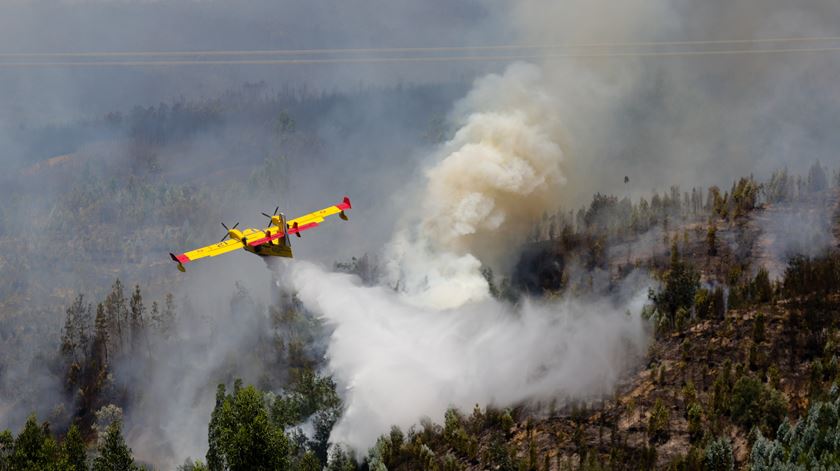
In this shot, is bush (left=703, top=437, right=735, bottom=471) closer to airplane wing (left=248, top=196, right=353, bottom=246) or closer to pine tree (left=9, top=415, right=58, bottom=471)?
airplane wing (left=248, top=196, right=353, bottom=246)

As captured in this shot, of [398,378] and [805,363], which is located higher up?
[398,378]

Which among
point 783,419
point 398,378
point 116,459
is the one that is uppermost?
point 398,378

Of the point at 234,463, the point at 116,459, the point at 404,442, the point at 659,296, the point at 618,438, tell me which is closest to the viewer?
the point at 234,463

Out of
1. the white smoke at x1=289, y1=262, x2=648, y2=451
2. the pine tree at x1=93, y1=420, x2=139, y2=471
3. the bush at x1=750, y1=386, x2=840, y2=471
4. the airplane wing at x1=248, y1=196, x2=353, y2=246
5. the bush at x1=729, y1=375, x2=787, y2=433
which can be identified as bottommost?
the bush at x1=750, y1=386, x2=840, y2=471

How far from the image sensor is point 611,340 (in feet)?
581

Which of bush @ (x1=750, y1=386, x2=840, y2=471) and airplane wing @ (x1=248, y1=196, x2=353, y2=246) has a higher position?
airplane wing @ (x1=248, y1=196, x2=353, y2=246)

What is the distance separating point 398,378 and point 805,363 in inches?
2788

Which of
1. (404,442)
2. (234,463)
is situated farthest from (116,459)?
(404,442)

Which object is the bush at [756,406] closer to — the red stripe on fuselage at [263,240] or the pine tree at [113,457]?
the red stripe on fuselage at [263,240]

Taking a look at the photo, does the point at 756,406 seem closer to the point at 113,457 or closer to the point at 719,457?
the point at 719,457

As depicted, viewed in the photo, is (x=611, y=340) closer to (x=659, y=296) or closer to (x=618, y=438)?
(x=659, y=296)

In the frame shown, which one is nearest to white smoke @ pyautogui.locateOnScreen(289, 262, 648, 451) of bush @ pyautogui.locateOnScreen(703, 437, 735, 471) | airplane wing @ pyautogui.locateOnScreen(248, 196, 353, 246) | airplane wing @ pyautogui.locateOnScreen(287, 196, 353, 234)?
bush @ pyautogui.locateOnScreen(703, 437, 735, 471)

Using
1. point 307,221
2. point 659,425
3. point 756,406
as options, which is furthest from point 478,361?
point 756,406

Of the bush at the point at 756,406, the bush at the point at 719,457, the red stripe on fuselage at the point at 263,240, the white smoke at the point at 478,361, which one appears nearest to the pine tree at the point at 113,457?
the red stripe on fuselage at the point at 263,240
